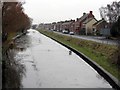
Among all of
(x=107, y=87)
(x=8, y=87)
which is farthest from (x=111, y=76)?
(x=8, y=87)

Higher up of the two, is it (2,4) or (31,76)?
(2,4)

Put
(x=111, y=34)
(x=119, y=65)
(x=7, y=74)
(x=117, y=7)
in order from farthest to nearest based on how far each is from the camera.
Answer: (x=117, y=7), (x=111, y=34), (x=119, y=65), (x=7, y=74)

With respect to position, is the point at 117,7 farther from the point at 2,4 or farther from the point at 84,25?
the point at 2,4

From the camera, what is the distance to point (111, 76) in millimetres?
13711

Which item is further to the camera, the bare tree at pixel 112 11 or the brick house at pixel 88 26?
the brick house at pixel 88 26

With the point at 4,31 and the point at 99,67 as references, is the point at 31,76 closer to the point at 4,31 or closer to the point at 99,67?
the point at 99,67

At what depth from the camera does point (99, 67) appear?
1706 centimetres

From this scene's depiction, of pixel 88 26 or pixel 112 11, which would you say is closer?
pixel 112 11

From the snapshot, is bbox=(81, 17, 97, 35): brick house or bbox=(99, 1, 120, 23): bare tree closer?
bbox=(99, 1, 120, 23): bare tree

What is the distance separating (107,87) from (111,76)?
150cm

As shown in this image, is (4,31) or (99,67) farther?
(4,31)

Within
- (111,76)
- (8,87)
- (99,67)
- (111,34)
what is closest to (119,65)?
(99,67)

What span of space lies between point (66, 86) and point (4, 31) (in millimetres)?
19569

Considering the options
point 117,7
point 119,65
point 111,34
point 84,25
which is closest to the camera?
point 119,65
